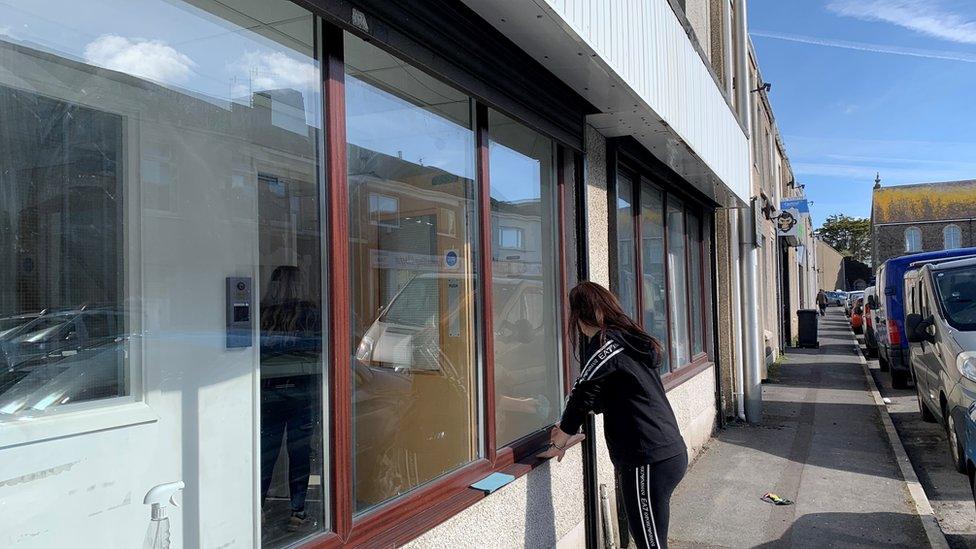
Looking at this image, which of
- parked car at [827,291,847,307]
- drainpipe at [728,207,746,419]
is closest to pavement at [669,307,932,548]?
drainpipe at [728,207,746,419]

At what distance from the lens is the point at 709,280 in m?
9.07

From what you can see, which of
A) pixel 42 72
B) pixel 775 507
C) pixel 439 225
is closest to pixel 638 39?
pixel 439 225

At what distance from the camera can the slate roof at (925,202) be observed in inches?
2205

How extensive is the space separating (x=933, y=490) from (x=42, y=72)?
7570 mm

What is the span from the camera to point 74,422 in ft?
6.27

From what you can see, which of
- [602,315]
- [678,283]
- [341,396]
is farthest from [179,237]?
[678,283]

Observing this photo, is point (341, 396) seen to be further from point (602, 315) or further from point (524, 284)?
point (524, 284)

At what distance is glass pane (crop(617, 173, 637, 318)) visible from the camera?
5.56 meters

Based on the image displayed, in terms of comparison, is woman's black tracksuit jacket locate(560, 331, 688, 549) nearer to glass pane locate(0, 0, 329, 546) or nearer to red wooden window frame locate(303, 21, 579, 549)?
red wooden window frame locate(303, 21, 579, 549)

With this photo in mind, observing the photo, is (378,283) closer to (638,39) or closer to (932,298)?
(638,39)

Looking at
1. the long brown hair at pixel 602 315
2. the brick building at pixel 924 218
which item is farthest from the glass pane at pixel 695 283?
the brick building at pixel 924 218

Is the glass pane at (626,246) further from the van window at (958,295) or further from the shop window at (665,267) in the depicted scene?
the van window at (958,295)

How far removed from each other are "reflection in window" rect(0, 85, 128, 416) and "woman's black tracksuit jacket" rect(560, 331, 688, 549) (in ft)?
6.53

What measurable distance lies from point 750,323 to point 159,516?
8791 millimetres
